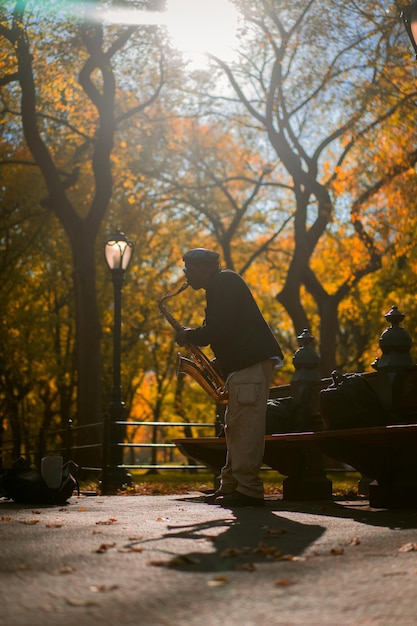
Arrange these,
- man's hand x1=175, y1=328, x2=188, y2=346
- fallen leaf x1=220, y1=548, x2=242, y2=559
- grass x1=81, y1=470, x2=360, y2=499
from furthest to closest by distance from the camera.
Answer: grass x1=81, y1=470, x2=360, y2=499
man's hand x1=175, y1=328, x2=188, y2=346
fallen leaf x1=220, y1=548, x2=242, y2=559

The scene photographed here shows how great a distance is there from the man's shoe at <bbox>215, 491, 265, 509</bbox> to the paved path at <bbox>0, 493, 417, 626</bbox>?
0.91 m

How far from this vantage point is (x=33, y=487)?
1000 centimetres

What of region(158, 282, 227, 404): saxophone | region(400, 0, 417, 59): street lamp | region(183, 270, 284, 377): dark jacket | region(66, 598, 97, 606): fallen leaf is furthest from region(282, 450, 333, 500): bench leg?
region(66, 598, 97, 606): fallen leaf

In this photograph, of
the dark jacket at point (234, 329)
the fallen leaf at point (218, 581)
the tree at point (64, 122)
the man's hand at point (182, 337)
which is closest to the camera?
the fallen leaf at point (218, 581)

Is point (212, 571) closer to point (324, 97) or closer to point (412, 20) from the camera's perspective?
point (412, 20)

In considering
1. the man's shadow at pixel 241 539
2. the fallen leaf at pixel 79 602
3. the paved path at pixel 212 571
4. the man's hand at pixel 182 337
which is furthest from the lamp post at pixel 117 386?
the fallen leaf at pixel 79 602

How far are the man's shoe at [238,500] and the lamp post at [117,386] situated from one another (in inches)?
A: 274

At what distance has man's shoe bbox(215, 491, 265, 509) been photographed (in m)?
8.30

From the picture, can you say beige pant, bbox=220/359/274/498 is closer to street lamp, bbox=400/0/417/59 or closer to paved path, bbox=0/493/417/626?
paved path, bbox=0/493/417/626

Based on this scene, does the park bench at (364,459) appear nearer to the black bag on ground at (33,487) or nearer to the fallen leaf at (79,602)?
the black bag on ground at (33,487)

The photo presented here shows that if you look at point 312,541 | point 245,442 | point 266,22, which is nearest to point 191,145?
point 266,22

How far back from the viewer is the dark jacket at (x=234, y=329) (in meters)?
8.18

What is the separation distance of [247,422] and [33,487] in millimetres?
3028

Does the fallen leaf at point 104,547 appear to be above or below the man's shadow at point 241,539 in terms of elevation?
above
